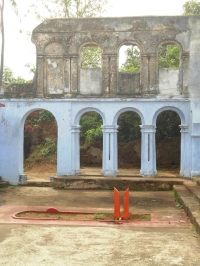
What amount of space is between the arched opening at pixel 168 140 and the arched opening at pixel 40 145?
5863 millimetres

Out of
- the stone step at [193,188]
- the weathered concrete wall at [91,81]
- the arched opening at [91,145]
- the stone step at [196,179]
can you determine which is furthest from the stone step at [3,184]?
the stone step at [196,179]

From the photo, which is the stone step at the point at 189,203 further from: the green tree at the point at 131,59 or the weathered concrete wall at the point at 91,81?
the green tree at the point at 131,59

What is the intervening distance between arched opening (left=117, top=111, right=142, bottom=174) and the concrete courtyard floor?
852 centimetres

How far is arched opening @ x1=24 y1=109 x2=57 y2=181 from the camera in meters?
20.6

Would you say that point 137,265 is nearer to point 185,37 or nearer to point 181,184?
point 181,184

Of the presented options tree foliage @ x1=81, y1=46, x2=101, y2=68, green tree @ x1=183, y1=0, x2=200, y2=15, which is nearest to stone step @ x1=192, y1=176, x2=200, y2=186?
tree foliage @ x1=81, y1=46, x2=101, y2=68

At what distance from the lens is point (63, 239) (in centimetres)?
822

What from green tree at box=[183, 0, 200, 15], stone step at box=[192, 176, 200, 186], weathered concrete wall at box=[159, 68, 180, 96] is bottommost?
stone step at box=[192, 176, 200, 186]

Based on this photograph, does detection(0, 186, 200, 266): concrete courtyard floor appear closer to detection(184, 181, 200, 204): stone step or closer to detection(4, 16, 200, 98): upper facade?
detection(184, 181, 200, 204): stone step

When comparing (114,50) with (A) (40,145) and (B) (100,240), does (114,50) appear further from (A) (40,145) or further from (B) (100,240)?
(B) (100,240)

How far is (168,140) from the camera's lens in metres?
20.6

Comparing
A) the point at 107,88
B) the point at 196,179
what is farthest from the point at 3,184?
the point at 196,179

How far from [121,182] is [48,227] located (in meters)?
6.39

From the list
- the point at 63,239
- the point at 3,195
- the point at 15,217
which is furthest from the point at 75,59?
the point at 63,239
